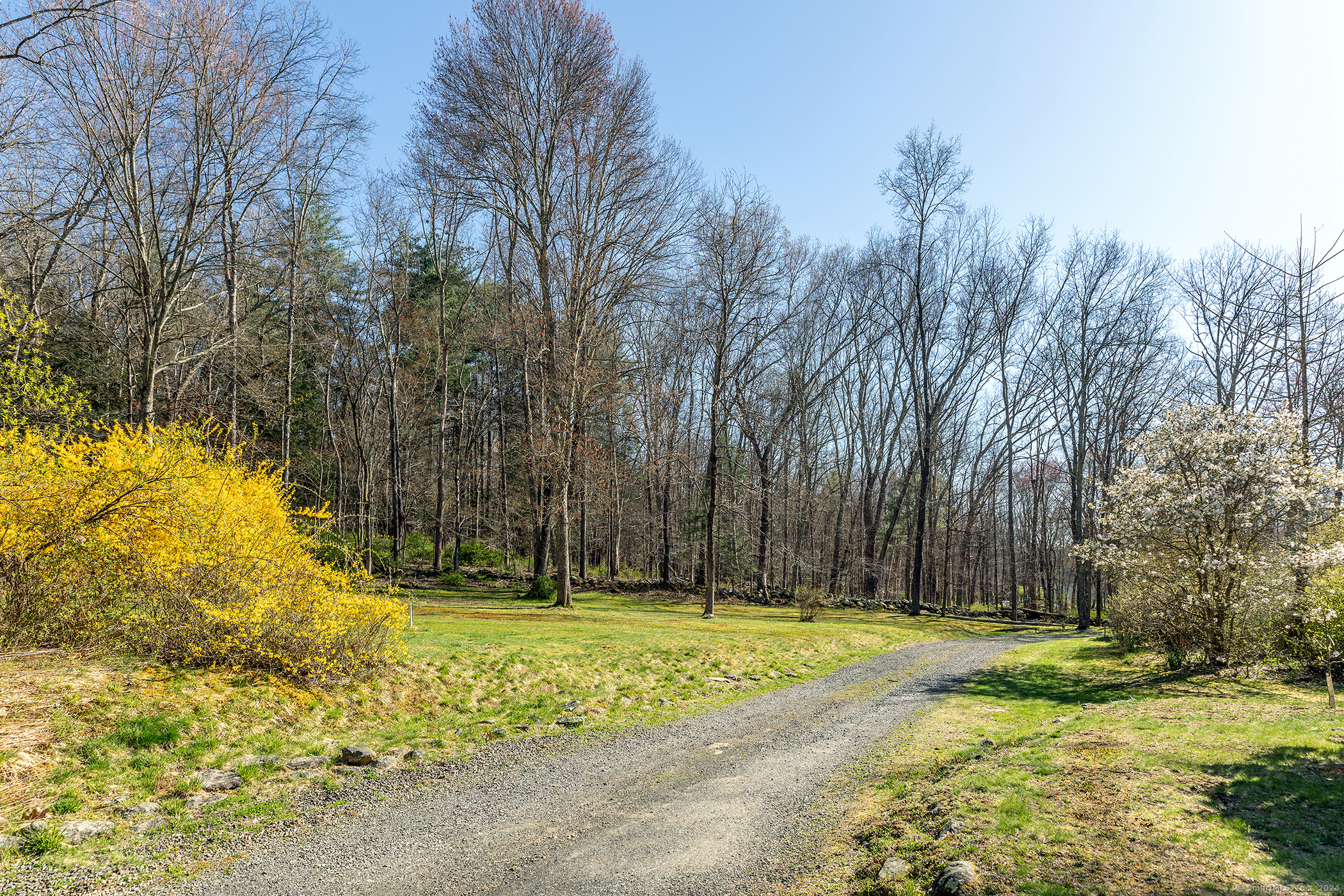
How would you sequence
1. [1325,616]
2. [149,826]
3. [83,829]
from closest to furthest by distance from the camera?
1. [83,829]
2. [149,826]
3. [1325,616]

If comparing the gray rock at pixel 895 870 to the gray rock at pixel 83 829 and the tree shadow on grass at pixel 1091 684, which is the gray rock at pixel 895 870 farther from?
the tree shadow on grass at pixel 1091 684

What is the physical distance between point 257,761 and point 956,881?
6068 millimetres

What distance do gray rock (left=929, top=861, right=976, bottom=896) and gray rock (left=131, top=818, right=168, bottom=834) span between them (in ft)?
18.4

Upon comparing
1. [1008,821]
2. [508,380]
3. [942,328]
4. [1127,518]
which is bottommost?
[1008,821]

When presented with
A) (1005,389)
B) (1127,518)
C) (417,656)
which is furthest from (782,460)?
(417,656)

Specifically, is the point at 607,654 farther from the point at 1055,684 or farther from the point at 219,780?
the point at 1055,684

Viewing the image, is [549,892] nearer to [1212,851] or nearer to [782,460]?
[1212,851]

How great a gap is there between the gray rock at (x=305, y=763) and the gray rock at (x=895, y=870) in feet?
17.1

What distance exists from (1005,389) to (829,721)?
3151cm

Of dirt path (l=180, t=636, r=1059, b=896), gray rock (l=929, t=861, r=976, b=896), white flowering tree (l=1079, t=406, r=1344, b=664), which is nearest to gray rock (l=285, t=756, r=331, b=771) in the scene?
dirt path (l=180, t=636, r=1059, b=896)

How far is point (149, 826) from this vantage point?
486 cm

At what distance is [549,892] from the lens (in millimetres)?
4285

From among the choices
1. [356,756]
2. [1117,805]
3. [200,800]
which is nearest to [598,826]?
[356,756]

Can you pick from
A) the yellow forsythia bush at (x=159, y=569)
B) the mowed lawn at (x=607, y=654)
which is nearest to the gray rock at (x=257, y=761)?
the yellow forsythia bush at (x=159, y=569)
